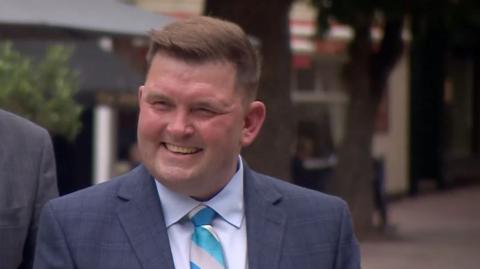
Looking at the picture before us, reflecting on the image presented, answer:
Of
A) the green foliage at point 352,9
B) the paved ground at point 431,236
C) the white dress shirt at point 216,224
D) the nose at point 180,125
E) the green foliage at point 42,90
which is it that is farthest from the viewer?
the paved ground at point 431,236

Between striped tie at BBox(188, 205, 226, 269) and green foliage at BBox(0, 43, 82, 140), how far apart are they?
676 cm

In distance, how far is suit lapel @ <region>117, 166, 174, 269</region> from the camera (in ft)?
8.95

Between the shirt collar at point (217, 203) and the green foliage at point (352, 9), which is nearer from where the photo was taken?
the shirt collar at point (217, 203)

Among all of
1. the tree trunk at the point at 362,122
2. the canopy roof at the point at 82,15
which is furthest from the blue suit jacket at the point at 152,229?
the tree trunk at the point at 362,122

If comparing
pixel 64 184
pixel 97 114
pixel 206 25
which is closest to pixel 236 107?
pixel 206 25

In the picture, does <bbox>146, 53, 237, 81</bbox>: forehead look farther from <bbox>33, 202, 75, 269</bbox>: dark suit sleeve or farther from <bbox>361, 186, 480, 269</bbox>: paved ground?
<bbox>361, 186, 480, 269</bbox>: paved ground

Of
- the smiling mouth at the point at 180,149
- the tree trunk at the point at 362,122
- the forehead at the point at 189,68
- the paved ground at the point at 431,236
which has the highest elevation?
the forehead at the point at 189,68

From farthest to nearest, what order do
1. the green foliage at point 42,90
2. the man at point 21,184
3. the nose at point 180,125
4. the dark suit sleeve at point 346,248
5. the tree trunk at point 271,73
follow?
1. the tree trunk at point 271,73
2. the green foliage at point 42,90
3. the man at point 21,184
4. the dark suit sleeve at point 346,248
5. the nose at point 180,125

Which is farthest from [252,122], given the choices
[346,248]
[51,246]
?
[51,246]

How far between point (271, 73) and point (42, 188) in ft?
26.4

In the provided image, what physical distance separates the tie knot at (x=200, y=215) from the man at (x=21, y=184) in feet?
2.00

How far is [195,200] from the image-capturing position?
2.79m

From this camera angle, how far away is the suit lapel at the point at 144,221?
2729 millimetres

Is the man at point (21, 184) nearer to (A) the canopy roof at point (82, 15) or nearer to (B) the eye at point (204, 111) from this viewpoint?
(B) the eye at point (204, 111)
